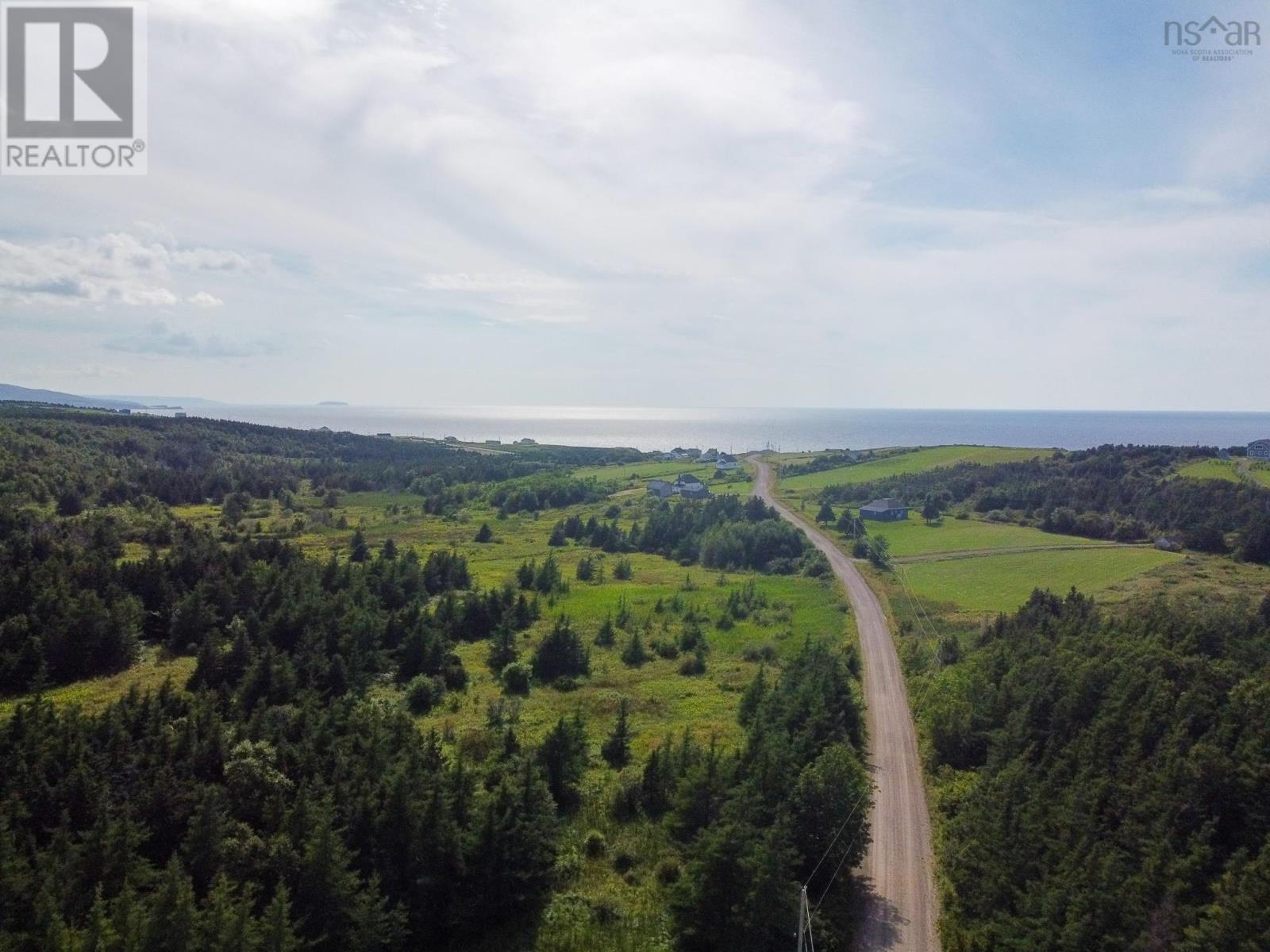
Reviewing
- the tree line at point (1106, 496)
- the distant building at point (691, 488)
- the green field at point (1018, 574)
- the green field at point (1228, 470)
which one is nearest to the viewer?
the green field at point (1018, 574)

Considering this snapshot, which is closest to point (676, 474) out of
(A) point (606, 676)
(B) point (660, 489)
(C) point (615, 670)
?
(B) point (660, 489)

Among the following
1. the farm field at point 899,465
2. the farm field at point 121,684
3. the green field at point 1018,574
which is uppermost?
the farm field at point 899,465

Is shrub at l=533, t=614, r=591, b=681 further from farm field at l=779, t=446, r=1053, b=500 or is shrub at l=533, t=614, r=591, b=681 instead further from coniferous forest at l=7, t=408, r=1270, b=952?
farm field at l=779, t=446, r=1053, b=500

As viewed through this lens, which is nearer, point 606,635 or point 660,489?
point 606,635

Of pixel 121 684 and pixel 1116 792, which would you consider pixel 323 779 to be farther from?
pixel 1116 792

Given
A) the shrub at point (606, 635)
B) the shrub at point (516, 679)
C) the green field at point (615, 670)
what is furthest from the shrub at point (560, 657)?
the shrub at point (606, 635)

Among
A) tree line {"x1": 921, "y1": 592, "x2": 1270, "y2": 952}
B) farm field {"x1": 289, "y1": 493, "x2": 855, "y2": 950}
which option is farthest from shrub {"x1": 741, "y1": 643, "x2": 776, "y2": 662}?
tree line {"x1": 921, "y1": 592, "x2": 1270, "y2": 952}

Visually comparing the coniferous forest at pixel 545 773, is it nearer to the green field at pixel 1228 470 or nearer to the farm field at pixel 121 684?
the farm field at pixel 121 684
